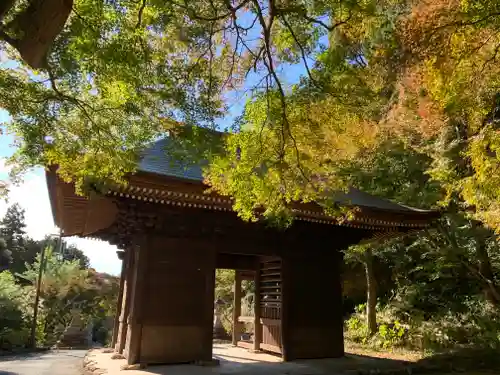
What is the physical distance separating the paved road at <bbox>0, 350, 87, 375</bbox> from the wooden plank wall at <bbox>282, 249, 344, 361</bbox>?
471 centimetres

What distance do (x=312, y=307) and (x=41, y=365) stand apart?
690 centimetres

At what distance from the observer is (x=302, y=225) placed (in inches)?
357

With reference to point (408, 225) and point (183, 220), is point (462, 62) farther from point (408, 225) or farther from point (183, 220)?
point (183, 220)

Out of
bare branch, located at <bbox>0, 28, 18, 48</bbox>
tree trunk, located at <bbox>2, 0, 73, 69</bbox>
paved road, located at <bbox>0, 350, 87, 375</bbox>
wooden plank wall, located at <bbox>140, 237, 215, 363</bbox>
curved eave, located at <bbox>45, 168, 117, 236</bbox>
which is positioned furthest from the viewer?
paved road, located at <bbox>0, 350, 87, 375</bbox>

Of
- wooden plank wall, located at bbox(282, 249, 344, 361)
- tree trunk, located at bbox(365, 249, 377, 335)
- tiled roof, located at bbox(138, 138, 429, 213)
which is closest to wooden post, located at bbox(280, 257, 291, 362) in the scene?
wooden plank wall, located at bbox(282, 249, 344, 361)

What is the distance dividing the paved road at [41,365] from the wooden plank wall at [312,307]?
4707 mm

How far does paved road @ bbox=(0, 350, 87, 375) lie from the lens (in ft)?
27.6

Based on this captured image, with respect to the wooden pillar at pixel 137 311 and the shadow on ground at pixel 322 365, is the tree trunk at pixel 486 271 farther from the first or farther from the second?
the wooden pillar at pixel 137 311

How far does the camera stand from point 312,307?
9.21 m

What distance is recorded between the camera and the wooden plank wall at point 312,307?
8.89 m

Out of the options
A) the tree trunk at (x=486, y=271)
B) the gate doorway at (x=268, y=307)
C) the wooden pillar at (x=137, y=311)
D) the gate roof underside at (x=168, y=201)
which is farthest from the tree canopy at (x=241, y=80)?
the tree trunk at (x=486, y=271)

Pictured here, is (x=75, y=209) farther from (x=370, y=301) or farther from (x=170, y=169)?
(x=370, y=301)

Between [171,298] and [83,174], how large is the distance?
12.3ft

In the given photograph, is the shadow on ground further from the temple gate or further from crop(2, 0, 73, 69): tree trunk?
crop(2, 0, 73, 69): tree trunk
